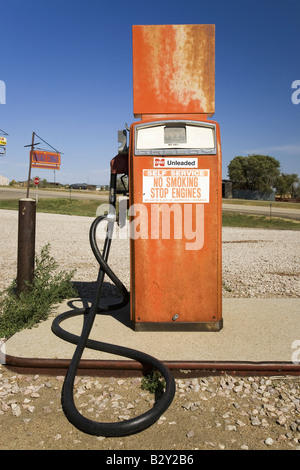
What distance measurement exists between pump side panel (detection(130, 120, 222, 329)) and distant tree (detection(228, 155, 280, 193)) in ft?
207

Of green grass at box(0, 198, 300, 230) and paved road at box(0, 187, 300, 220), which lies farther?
paved road at box(0, 187, 300, 220)

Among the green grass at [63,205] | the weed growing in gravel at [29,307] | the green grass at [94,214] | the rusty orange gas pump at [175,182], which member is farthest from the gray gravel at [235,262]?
the green grass at [63,205]

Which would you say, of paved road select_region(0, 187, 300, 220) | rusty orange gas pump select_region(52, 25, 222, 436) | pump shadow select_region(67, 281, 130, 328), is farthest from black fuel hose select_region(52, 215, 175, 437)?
paved road select_region(0, 187, 300, 220)

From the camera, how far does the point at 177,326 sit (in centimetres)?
360

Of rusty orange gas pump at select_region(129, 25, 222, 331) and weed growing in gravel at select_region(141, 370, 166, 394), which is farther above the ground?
rusty orange gas pump at select_region(129, 25, 222, 331)

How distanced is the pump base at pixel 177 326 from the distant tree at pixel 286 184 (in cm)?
6631

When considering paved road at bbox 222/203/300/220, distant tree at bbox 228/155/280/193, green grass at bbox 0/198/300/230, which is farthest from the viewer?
distant tree at bbox 228/155/280/193

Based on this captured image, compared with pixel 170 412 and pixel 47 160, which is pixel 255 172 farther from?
pixel 170 412

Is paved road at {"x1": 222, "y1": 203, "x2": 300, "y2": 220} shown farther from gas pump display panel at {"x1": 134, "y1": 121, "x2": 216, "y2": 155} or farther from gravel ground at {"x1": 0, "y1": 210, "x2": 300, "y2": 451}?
gravel ground at {"x1": 0, "y1": 210, "x2": 300, "y2": 451}

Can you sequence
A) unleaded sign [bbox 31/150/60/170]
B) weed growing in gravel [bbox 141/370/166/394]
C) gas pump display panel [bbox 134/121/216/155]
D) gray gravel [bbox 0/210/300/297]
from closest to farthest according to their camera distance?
weed growing in gravel [bbox 141/370/166/394] < gas pump display panel [bbox 134/121/216/155] < gray gravel [bbox 0/210/300/297] < unleaded sign [bbox 31/150/60/170]

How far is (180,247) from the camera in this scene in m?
3.52

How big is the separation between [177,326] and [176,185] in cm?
129

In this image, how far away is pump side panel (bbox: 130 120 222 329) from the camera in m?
3.47

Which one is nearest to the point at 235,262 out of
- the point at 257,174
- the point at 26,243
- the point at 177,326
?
the point at 177,326
